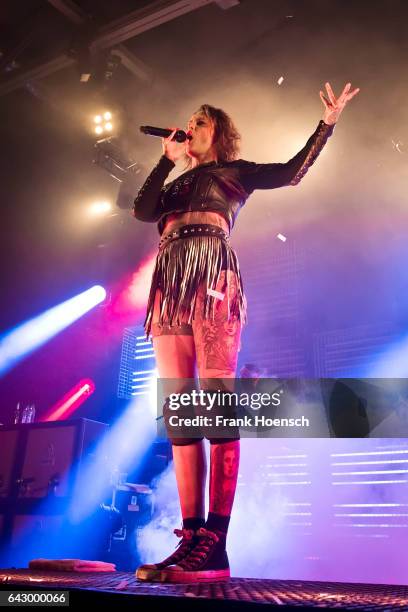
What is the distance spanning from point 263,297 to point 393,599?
720cm

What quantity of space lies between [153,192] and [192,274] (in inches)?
15.9

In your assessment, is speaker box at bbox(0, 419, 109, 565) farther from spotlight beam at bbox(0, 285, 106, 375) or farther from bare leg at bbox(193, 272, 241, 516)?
bare leg at bbox(193, 272, 241, 516)

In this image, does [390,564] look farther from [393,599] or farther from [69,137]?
[69,137]

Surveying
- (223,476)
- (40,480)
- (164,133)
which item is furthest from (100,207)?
(223,476)

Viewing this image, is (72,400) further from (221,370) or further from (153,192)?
(221,370)

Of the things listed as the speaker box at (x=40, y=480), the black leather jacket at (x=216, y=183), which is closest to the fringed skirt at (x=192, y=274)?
the black leather jacket at (x=216, y=183)

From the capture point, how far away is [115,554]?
4.99 meters

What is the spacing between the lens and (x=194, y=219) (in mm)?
2152

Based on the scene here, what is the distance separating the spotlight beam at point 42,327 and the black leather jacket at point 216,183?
6.16 m

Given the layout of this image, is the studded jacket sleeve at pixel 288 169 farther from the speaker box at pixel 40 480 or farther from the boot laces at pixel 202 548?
the speaker box at pixel 40 480

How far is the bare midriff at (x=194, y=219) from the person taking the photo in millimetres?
2150

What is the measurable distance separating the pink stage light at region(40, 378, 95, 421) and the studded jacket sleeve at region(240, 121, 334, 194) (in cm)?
636

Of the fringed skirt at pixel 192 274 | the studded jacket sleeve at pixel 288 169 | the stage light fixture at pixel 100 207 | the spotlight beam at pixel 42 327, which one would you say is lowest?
the fringed skirt at pixel 192 274

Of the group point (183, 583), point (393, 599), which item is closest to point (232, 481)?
point (183, 583)
